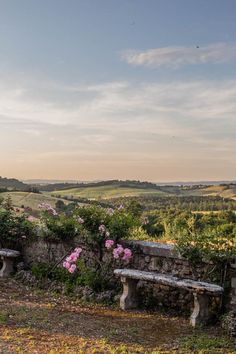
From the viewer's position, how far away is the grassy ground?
5541 mm

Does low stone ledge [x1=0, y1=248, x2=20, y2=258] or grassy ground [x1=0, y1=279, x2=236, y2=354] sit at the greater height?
low stone ledge [x1=0, y1=248, x2=20, y2=258]

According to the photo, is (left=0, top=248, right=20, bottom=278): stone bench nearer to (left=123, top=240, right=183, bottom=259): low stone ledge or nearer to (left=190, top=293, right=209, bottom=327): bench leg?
(left=123, top=240, right=183, bottom=259): low stone ledge

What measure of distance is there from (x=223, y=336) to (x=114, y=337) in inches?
57.9

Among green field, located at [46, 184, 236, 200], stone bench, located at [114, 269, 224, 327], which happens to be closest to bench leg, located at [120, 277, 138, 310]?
stone bench, located at [114, 269, 224, 327]

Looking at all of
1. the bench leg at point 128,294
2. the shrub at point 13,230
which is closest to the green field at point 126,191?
the shrub at point 13,230

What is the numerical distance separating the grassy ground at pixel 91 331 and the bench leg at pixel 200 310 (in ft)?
0.54

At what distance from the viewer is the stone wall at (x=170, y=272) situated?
22.4 ft

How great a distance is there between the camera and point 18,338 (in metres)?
5.72

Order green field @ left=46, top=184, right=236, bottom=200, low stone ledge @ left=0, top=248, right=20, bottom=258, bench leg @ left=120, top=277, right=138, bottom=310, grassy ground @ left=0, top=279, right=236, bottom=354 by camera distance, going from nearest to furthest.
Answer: grassy ground @ left=0, top=279, right=236, bottom=354 < bench leg @ left=120, top=277, right=138, bottom=310 < low stone ledge @ left=0, top=248, right=20, bottom=258 < green field @ left=46, top=184, right=236, bottom=200

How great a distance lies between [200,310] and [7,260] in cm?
465

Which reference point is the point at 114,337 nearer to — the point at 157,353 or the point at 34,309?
the point at 157,353

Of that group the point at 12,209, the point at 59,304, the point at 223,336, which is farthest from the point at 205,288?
the point at 12,209

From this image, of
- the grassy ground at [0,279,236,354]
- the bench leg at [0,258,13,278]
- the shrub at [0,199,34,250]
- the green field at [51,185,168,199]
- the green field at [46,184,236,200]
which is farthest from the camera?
the green field at [51,185,168,199]

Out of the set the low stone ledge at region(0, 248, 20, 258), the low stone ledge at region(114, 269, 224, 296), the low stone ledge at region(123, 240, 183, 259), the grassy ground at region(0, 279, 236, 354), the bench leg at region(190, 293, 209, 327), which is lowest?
the grassy ground at region(0, 279, 236, 354)
